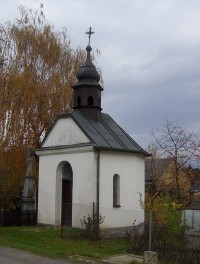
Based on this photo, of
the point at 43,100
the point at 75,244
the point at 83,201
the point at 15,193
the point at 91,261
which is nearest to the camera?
the point at 91,261

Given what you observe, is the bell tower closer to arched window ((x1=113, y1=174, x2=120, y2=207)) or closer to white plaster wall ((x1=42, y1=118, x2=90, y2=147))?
white plaster wall ((x1=42, y1=118, x2=90, y2=147))

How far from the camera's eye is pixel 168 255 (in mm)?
12945

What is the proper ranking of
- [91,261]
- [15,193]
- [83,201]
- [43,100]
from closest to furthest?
[91,261]
[83,201]
[15,193]
[43,100]

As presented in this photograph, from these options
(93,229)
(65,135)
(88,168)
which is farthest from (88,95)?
(93,229)

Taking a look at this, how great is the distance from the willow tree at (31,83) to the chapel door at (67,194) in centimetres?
298

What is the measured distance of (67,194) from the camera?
21141 mm

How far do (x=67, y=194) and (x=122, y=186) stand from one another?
8.77 ft

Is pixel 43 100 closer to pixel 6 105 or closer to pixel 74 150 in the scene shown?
pixel 6 105

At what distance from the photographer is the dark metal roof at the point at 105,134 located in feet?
65.7

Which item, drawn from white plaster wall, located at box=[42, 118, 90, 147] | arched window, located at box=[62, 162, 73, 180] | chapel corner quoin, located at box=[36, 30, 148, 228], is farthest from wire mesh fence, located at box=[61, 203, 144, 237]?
white plaster wall, located at box=[42, 118, 90, 147]

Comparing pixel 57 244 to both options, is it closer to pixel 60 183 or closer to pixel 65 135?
pixel 60 183

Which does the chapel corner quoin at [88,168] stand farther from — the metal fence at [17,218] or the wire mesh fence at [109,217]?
the metal fence at [17,218]

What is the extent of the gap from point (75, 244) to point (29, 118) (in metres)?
10.4

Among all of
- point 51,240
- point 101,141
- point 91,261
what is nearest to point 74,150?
point 101,141
